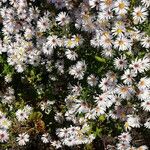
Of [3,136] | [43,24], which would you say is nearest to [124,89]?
[43,24]

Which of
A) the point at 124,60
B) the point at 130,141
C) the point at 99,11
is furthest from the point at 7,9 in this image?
the point at 130,141

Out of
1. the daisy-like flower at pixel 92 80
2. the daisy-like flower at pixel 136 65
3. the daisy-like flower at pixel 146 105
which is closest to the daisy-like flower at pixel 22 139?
the daisy-like flower at pixel 92 80

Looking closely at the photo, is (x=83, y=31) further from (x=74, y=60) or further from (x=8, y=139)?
(x=8, y=139)

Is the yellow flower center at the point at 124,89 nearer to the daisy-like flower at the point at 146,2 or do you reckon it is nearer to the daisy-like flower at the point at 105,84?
the daisy-like flower at the point at 105,84

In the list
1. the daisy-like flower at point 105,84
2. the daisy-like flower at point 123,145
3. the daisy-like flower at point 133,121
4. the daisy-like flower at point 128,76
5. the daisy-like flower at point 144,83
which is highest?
the daisy-like flower at point 105,84

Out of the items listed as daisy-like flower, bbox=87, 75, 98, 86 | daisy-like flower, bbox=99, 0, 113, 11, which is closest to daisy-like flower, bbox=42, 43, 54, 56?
daisy-like flower, bbox=87, 75, 98, 86

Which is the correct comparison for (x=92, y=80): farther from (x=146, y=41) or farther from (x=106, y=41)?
(x=146, y=41)
